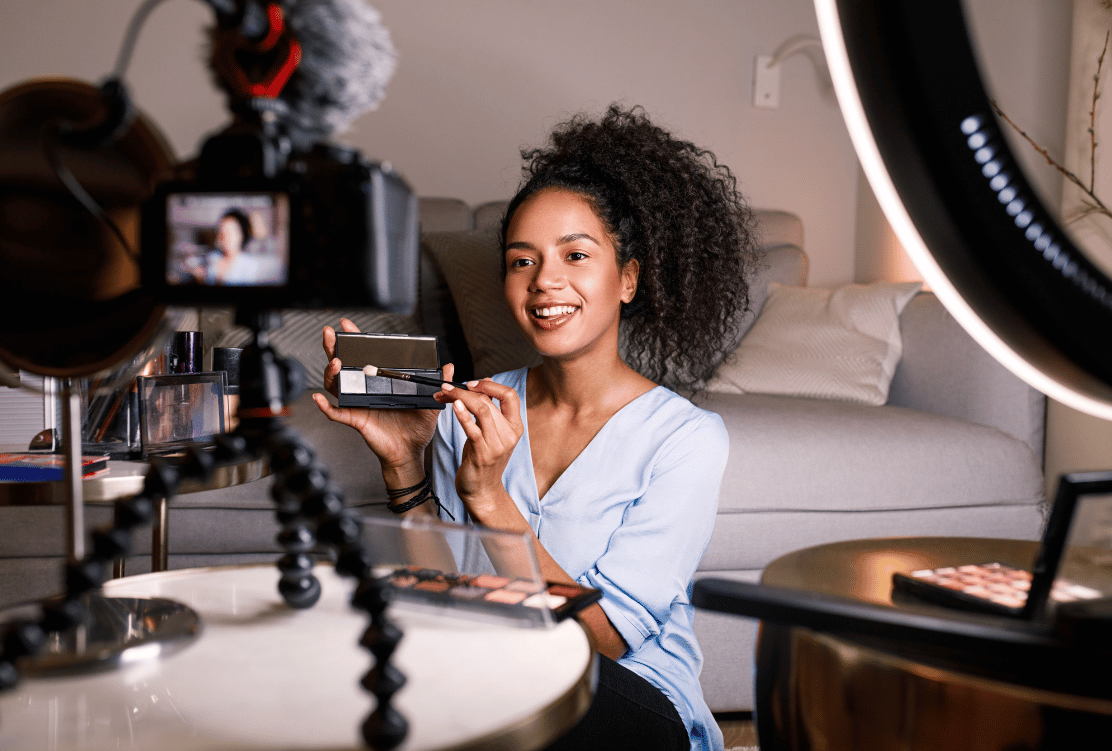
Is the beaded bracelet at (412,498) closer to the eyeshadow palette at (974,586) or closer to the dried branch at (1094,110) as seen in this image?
the eyeshadow palette at (974,586)

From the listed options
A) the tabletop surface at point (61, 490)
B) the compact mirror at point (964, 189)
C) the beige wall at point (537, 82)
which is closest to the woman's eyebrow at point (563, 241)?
the tabletop surface at point (61, 490)

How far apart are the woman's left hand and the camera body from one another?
543 mm

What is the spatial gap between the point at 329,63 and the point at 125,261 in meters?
0.24

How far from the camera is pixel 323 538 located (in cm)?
40

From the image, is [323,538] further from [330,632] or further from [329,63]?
[329,63]

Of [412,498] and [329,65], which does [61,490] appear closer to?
[412,498]

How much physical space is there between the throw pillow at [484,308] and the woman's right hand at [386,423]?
26.3 inches

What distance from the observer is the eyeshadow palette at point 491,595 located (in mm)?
522

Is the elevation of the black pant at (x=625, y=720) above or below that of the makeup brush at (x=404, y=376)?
below

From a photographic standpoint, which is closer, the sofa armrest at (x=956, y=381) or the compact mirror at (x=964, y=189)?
the compact mirror at (x=964, y=189)

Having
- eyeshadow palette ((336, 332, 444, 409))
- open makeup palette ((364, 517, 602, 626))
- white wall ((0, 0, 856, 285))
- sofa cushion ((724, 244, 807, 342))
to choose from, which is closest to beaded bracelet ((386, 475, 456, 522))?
eyeshadow palette ((336, 332, 444, 409))

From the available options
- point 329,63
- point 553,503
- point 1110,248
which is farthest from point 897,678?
point 1110,248

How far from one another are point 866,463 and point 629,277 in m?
0.62

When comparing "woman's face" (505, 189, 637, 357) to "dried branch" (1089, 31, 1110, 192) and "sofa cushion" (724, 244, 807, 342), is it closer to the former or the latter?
"sofa cushion" (724, 244, 807, 342)
